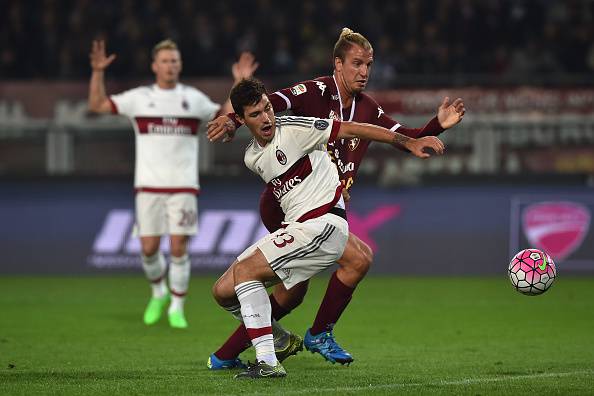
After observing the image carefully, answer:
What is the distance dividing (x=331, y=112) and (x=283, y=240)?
1.48 m

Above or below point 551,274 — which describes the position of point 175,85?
above

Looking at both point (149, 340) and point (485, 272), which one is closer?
point (149, 340)

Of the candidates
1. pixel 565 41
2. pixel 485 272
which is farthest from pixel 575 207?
pixel 565 41

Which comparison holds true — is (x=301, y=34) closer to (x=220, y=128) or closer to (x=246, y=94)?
(x=220, y=128)

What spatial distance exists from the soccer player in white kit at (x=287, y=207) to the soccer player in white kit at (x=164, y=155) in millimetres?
3466

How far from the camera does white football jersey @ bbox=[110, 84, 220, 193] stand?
10742 mm

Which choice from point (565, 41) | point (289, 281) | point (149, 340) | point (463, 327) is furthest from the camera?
point (565, 41)

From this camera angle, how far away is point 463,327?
1028cm

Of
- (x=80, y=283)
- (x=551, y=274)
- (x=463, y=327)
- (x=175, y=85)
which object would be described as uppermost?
(x=175, y=85)

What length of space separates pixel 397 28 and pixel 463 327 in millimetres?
9878

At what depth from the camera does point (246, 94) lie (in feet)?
23.2

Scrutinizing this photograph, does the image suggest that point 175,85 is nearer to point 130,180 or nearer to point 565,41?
point 130,180

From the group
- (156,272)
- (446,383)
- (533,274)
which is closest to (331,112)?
(533,274)

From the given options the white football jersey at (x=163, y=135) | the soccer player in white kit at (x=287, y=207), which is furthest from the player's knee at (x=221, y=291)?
the white football jersey at (x=163, y=135)
